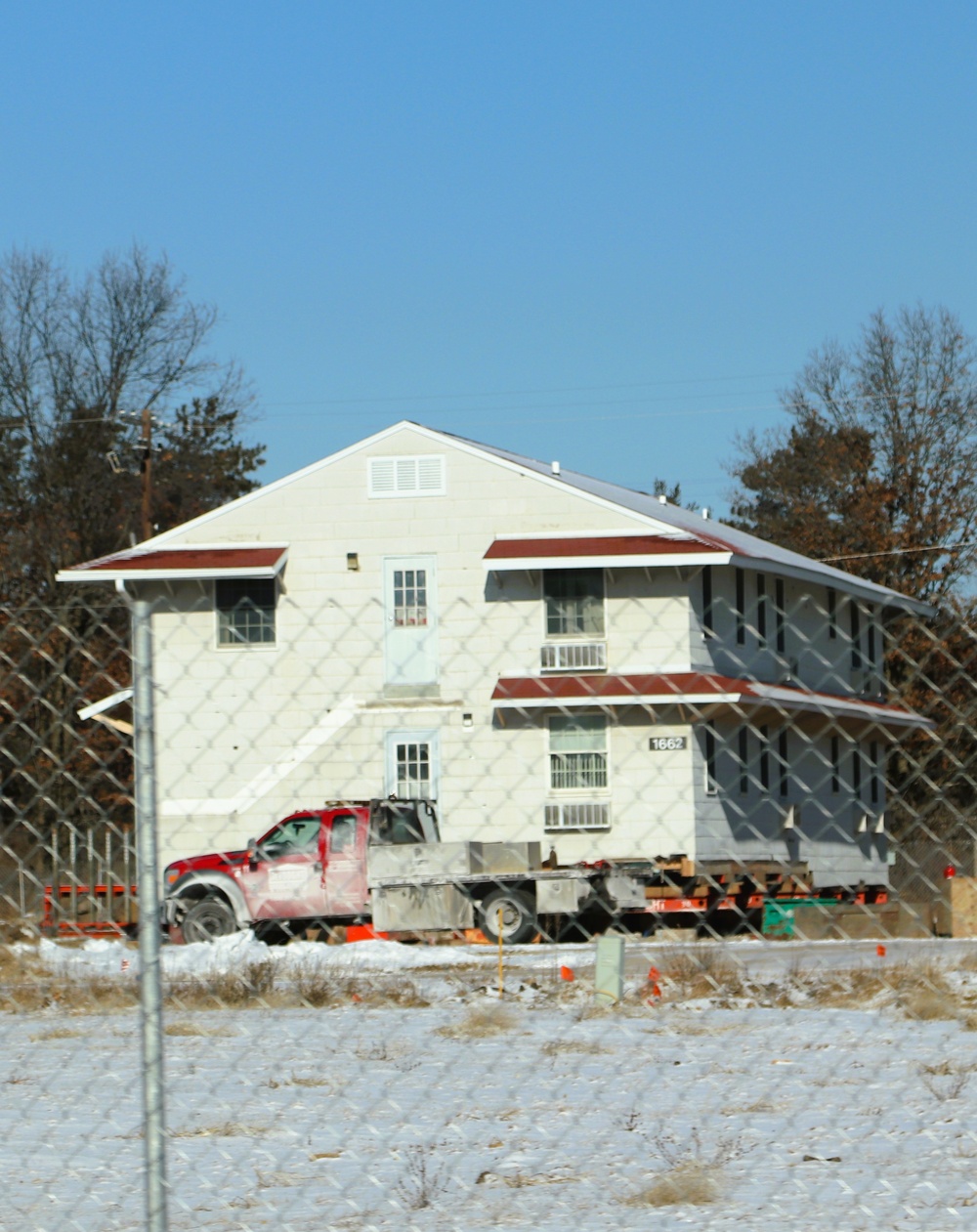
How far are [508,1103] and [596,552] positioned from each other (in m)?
20.2

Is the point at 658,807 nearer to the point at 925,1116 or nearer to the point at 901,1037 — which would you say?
the point at 901,1037

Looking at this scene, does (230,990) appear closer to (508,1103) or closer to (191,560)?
(508,1103)

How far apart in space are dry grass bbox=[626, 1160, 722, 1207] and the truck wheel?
16387 millimetres

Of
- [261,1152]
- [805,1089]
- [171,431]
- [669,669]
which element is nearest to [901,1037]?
[805,1089]

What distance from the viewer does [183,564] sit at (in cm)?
3278

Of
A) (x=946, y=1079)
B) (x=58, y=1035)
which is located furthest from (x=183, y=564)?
(x=946, y=1079)

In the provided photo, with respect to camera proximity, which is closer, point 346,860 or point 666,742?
Result: point 346,860

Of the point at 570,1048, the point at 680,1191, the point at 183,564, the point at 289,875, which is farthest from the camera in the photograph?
the point at 183,564

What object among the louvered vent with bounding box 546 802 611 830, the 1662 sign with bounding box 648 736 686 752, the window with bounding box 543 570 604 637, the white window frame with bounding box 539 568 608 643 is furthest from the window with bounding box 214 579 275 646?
the 1662 sign with bounding box 648 736 686 752

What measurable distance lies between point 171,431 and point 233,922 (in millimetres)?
35595

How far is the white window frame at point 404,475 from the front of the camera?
32750 millimetres

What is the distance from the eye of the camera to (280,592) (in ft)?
107

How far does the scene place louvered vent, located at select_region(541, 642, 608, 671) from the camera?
3073 centimetres

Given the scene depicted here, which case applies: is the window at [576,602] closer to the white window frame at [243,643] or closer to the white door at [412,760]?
the white door at [412,760]
